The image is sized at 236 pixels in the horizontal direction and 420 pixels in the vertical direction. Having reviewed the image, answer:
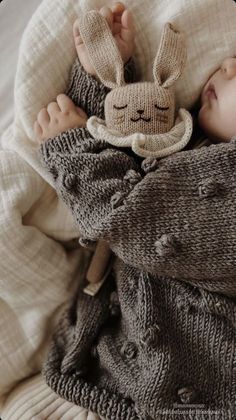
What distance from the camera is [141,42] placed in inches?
35.5

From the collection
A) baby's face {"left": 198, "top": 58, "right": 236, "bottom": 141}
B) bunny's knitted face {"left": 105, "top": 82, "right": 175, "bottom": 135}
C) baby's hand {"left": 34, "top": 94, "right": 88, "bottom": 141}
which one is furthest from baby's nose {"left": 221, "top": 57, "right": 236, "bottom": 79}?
baby's hand {"left": 34, "top": 94, "right": 88, "bottom": 141}

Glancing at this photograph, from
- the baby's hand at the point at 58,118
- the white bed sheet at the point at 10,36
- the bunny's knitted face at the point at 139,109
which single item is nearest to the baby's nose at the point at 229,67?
the bunny's knitted face at the point at 139,109

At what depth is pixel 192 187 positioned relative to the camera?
76 centimetres

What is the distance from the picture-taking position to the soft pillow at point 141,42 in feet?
2.85

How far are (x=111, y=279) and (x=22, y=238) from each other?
0.19 metres

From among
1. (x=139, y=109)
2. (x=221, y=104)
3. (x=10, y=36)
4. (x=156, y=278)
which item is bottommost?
(x=156, y=278)

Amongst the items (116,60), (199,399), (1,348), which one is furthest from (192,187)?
(1,348)

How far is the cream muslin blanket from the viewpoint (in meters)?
0.87

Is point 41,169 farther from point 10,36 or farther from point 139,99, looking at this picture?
point 10,36

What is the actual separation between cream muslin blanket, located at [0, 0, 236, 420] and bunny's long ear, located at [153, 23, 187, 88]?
0.30ft

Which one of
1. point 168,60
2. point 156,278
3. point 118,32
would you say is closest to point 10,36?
point 118,32

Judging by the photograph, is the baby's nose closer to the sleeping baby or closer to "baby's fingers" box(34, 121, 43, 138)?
the sleeping baby

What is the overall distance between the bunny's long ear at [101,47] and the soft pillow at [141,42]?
78 mm

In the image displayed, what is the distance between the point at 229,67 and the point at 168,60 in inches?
5.0
